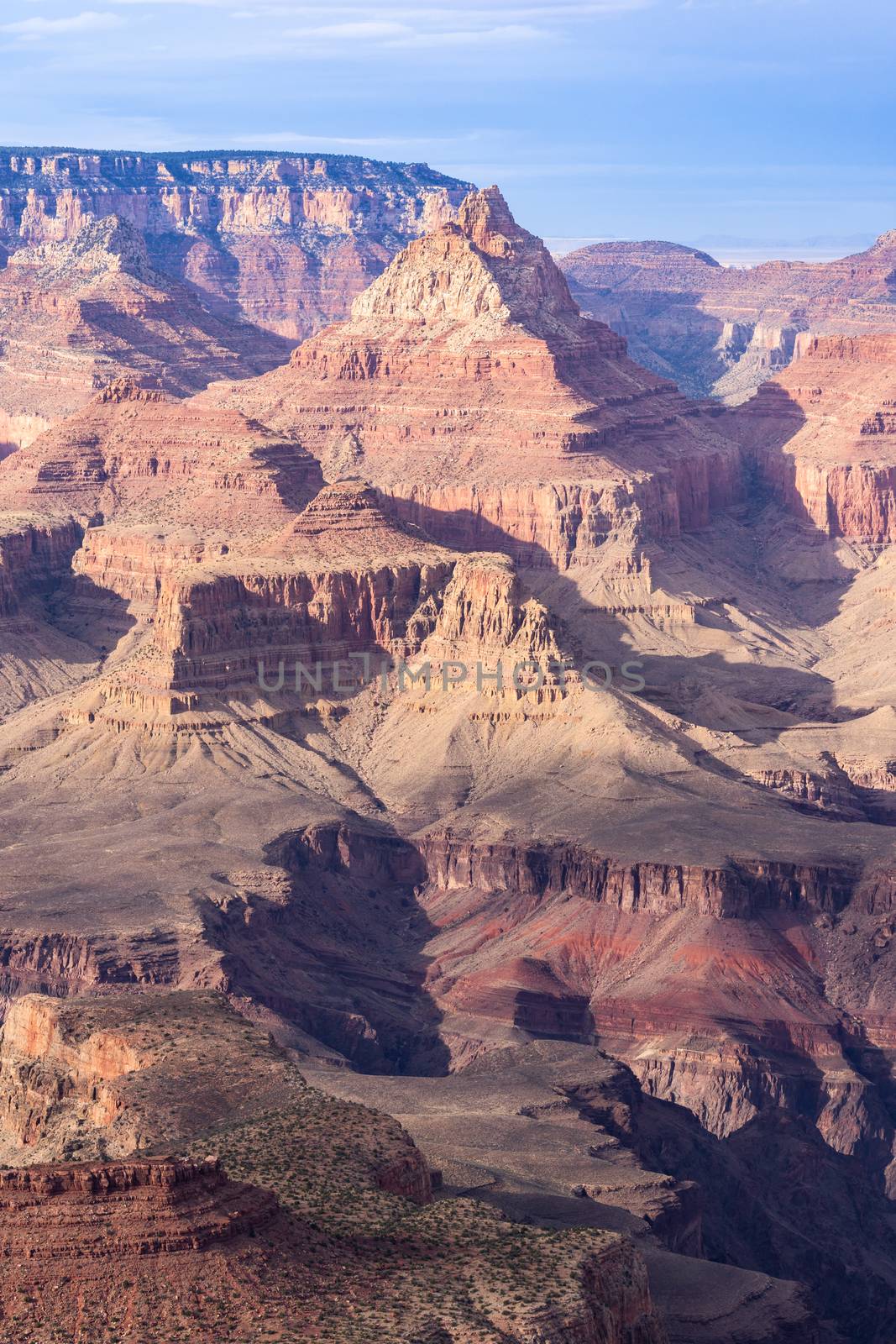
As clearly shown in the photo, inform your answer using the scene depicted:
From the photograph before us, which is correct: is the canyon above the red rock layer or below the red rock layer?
below

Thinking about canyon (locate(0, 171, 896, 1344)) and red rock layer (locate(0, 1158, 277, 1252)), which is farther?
canyon (locate(0, 171, 896, 1344))

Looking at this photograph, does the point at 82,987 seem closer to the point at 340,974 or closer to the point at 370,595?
the point at 340,974

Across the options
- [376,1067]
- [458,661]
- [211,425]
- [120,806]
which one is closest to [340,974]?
[376,1067]

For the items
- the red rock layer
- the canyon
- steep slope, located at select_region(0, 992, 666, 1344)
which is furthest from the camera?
the canyon

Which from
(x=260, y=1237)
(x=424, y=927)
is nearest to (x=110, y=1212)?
(x=260, y=1237)

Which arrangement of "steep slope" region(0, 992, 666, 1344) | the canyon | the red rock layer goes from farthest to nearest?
the canyon
the red rock layer
"steep slope" region(0, 992, 666, 1344)

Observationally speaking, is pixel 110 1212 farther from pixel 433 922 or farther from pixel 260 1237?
pixel 433 922

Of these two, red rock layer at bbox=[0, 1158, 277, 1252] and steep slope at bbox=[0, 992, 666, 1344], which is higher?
red rock layer at bbox=[0, 1158, 277, 1252]

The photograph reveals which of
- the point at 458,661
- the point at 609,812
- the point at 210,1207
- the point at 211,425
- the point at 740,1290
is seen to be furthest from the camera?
the point at 211,425
